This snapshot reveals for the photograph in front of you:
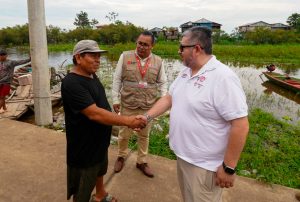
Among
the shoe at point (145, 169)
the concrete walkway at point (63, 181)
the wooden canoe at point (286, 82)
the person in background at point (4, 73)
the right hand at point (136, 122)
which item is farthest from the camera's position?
the wooden canoe at point (286, 82)

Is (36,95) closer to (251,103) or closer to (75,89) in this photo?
(75,89)

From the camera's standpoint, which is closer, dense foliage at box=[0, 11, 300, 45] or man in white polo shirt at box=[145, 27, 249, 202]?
man in white polo shirt at box=[145, 27, 249, 202]

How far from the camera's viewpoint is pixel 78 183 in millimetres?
2545

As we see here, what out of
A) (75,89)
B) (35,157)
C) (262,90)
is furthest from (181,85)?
(262,90)

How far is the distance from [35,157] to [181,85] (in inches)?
111

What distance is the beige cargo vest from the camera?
3.47m

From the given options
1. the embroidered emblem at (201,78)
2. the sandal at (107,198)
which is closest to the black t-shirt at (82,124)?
the sandal at (107,198)

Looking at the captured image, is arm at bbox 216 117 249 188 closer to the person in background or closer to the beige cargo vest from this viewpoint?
the beige cargo vest

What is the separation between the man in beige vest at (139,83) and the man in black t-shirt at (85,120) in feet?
3.05

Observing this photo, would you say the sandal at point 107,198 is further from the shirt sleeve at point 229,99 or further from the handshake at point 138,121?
the shirt sleeve at point 229,99

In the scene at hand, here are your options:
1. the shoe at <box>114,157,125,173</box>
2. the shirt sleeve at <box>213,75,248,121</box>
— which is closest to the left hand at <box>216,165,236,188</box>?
the shirt sleeve at <box>213,75,248,121</box>

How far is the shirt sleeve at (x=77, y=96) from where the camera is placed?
2203 millimetres

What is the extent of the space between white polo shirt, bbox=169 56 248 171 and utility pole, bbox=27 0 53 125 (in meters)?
3.74

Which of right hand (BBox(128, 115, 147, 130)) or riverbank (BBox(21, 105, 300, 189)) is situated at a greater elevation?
right hand (BBox(128, 115, 147, 130))
